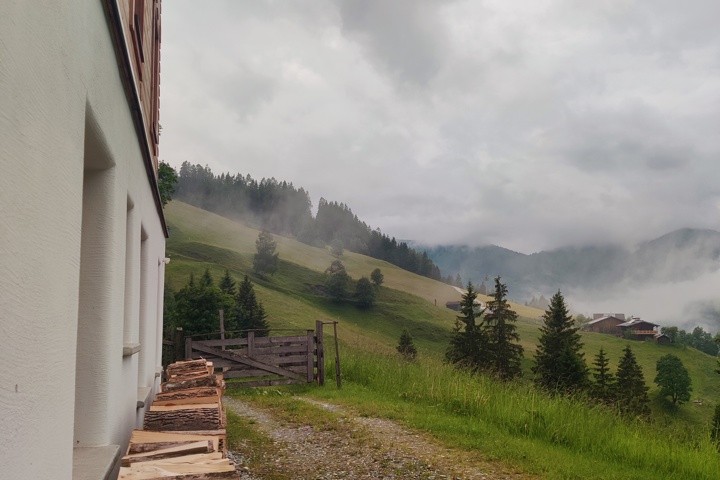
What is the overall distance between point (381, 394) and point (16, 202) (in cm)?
1270

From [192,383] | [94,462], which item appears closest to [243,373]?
[192,383]

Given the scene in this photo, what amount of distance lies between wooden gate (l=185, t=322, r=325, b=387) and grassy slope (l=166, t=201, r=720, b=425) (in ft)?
167

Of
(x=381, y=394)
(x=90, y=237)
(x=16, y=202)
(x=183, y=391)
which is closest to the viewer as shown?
(x=16, y=202)

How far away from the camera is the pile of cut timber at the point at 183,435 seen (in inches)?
132

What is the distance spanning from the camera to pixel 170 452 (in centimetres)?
378

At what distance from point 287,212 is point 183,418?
457 feet

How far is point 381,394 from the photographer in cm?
1370

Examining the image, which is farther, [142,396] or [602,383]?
[602,383]

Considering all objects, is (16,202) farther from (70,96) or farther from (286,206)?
(286,206)

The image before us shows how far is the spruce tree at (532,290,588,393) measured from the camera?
42.7m

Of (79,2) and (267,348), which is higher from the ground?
(79,2)

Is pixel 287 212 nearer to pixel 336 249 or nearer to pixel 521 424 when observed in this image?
pixel 336 249

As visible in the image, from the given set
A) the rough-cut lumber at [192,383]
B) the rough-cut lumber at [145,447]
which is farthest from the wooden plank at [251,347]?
the rough-cut lumber at [145,447]

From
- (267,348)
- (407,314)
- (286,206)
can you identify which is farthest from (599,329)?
(267,348)
